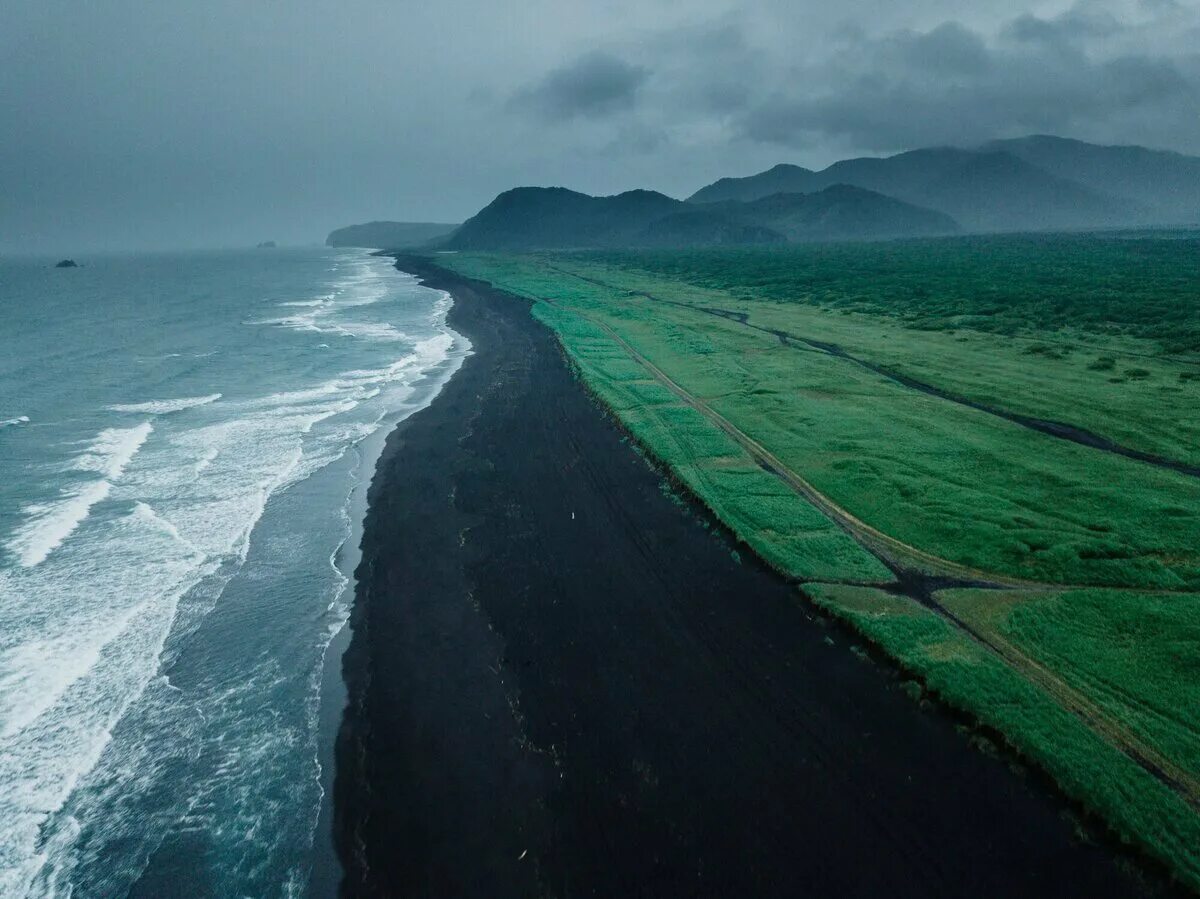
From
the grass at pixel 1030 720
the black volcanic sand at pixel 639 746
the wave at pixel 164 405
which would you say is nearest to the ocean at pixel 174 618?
the wave at pixel 164 405

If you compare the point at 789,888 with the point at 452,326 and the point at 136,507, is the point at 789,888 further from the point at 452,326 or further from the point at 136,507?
the point at 452,326

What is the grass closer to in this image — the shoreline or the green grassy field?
the green grassy field

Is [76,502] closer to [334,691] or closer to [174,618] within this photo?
[174,618]

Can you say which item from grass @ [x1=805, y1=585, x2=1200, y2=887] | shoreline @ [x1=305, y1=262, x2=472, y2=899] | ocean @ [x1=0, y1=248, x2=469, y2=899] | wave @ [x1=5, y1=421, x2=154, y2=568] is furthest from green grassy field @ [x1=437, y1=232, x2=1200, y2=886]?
wave @ [x1=5, y1=421, x2=154, y2=568]

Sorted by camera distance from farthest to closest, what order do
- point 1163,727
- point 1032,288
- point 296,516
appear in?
point 1032,288, point 296,516, point 1163,727

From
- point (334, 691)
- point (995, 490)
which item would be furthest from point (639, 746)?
point (995, 490)

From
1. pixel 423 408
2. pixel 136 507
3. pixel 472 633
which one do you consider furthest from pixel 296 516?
pixel 423 408
